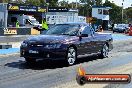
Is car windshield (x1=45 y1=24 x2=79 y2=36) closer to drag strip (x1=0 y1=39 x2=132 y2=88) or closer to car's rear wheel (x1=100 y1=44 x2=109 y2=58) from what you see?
drag strip (x1=0 y1=39 x2=132 y2=88)

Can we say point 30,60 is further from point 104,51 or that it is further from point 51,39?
point 104,51

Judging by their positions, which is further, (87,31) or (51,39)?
(87,31)

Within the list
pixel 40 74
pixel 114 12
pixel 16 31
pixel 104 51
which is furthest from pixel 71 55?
pixel 114 12

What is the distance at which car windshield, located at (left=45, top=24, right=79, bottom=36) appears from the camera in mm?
12570

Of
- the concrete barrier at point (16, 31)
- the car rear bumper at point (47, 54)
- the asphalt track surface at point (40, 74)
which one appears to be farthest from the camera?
the concrete barrier at point (16, 31)

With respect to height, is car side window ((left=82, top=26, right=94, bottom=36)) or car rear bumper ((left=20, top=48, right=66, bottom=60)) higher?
car side window ((left=82, top=26, right=94, bottom=36))

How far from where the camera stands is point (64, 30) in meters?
12.7

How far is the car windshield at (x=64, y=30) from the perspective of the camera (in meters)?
12.6

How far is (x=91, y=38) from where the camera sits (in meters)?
13.5

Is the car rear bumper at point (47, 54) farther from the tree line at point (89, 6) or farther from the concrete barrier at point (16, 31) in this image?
the tree line at point (89, 6)

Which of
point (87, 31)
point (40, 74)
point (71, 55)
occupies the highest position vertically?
point (87, 31)

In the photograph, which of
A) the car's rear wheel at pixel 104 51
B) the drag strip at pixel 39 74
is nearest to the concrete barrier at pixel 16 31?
the car's rear wheel at pixel 104 51

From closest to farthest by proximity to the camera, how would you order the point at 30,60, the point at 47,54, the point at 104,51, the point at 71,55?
1. the point at 47,54
2. the point at 71,55
3. the point at 30,60
4. the point at 104,51

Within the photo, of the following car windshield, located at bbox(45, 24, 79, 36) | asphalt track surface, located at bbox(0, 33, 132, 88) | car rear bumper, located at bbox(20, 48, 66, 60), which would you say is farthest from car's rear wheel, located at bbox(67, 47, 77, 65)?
car windshield, located at bbox(45, 24, 79, 36)
